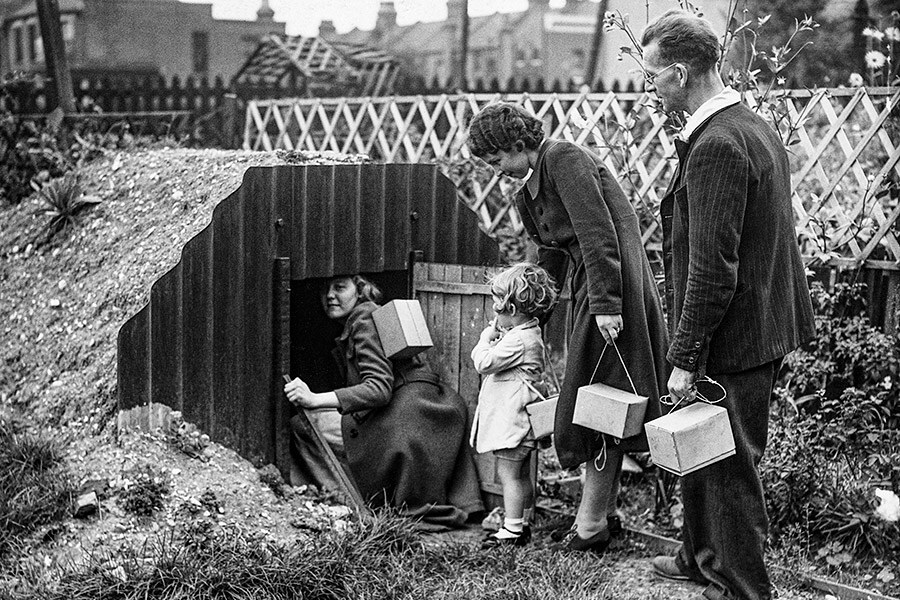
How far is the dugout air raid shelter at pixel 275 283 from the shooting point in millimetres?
4750

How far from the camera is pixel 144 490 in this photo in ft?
14.4

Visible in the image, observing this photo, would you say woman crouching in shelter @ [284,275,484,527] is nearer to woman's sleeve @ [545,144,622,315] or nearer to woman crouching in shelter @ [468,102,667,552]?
woman crouching in shelter @ [468,102,667,552]

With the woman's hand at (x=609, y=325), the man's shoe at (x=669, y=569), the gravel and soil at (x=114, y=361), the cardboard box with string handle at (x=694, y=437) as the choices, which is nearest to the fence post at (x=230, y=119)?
the gravel and soil at (x=114, y=361)

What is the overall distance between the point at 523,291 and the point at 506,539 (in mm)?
1126

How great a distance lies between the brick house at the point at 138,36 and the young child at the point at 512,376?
106 feet

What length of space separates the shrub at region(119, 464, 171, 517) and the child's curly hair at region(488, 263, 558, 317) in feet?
5.48

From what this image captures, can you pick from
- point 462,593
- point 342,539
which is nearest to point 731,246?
point 462,593

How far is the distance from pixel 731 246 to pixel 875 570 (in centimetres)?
183

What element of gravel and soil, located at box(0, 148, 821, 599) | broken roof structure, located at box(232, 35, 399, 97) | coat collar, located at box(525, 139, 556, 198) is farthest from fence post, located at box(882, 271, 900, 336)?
broken roof structure, located at box(232, 35, 399, 97)

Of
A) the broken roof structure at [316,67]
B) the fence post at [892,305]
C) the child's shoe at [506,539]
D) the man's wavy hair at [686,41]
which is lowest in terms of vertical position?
the child's shoe at [506,539]

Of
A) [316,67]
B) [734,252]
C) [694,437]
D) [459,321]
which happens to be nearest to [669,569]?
[694,437]

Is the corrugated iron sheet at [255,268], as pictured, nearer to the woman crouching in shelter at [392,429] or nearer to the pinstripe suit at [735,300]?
the woman crouching in shelter at [392,429]

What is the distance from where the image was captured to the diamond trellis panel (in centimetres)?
559

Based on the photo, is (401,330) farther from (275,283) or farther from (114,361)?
(114,361)
